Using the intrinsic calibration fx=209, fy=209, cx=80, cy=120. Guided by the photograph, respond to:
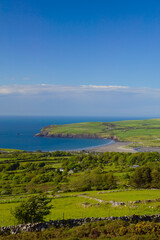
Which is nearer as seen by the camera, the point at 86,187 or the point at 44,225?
the point at 44,225

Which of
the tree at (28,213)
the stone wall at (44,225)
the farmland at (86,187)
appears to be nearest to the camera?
the stone wall at (44,225)

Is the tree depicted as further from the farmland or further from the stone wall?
the farmland

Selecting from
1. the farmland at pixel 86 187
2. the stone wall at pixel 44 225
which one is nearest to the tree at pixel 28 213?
the stone wall at pixel 44 225

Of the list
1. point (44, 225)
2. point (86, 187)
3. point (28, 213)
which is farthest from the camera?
point (86, 187)

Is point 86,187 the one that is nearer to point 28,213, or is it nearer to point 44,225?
point 28,213

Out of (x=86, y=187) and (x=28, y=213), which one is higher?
(x=28, y=213)

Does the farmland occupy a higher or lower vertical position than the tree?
lower

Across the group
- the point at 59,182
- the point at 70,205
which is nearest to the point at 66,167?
the point at 59,182

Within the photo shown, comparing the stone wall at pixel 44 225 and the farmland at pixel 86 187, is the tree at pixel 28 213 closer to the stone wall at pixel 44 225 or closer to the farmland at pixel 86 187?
the stone wall at pixel 44 225

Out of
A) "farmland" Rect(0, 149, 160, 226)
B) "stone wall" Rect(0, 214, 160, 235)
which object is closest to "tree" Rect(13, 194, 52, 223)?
"stone wall" Rect(0, 214, 160, 235)

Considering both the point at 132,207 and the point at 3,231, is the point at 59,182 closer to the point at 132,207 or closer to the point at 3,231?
the point at 132,207

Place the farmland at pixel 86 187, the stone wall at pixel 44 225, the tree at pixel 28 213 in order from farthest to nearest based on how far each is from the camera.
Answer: the farmland at pixel 86 187 < the tree at pixel 28 213 < the stone wall at pixel 44 225

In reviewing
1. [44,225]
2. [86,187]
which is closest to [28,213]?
[44,225]

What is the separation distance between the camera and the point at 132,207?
97.3 feet
